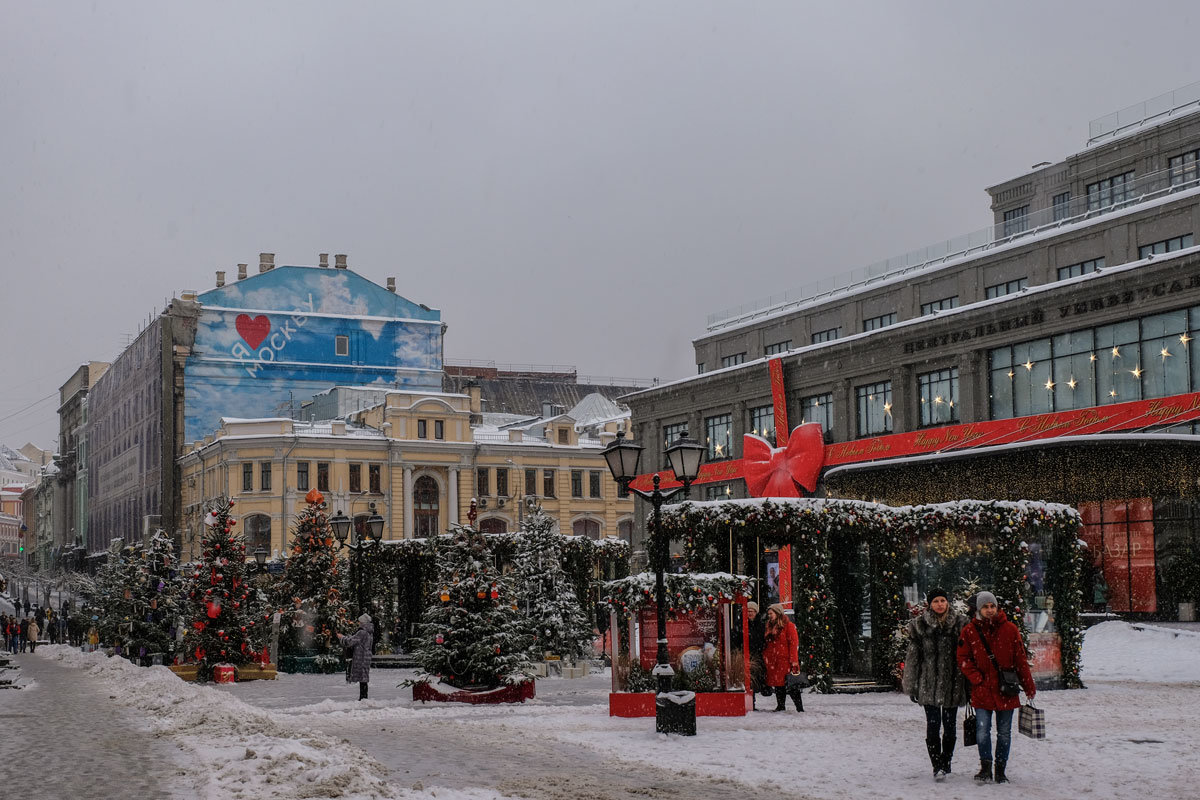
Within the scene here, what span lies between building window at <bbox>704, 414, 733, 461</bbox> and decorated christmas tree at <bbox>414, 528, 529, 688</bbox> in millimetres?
36332

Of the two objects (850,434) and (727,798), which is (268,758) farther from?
(850,434)

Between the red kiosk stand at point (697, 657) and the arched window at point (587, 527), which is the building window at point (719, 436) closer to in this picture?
the arched window at point (587, 527)

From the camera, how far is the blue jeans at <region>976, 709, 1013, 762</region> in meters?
12.2

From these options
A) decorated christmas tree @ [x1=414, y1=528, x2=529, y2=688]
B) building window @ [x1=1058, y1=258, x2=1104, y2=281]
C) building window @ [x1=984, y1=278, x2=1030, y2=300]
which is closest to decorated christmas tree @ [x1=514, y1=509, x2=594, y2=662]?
decorated christmas tree @ [x1=414, y1=528, x2=529, y2=688]

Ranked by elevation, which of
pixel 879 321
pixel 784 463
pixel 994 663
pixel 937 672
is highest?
pixel 879 321

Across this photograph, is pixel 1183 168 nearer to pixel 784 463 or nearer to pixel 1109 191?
pixel 1109 191

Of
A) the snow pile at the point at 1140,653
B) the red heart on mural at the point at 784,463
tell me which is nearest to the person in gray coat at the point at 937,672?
the snow pile at the point at 1140,653

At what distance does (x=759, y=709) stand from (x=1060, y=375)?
985 inches

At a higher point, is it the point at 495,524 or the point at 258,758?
the point at 495,524

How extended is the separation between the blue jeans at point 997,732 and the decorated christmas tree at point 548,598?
63.8 ft

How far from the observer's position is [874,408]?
4959 cm

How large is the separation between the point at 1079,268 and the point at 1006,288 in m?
3.46

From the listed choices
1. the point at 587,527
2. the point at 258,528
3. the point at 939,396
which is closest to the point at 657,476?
the point at 939,396

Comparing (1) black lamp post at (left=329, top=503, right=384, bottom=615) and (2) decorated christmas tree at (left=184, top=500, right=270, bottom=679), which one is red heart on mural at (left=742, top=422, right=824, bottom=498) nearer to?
(1) black lamp post at (left=329, top=503, right=384, bottom=615)
